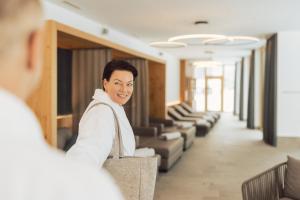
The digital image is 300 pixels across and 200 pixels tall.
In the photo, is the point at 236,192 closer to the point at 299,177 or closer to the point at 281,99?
the point at 299,177

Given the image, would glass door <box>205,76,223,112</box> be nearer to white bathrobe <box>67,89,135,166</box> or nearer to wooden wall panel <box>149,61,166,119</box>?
wooden wall panel <box>149,61,166,119</box>

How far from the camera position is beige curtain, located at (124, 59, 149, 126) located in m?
7.66

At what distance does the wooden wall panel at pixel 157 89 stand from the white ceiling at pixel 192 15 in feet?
3.62

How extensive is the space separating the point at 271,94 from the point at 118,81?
7.39 metres

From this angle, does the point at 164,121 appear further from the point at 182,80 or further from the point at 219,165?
the point at 182,80

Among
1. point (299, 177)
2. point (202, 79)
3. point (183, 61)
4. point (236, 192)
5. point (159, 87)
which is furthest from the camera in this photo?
point (202, 79)

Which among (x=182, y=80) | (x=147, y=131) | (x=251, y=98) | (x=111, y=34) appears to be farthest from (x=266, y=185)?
(x=182, y=80)

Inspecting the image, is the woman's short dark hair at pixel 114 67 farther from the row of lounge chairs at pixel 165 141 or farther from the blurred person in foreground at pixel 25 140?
the row of lounge chairs at pixel 165 141

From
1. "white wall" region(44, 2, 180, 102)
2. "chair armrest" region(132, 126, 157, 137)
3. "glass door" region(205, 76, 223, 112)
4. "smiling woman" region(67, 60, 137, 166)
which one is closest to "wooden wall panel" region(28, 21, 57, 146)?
"white wall" region(44, 2, 180, 102)

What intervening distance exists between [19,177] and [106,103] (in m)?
1.28

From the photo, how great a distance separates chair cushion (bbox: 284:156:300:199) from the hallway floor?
1.56 m

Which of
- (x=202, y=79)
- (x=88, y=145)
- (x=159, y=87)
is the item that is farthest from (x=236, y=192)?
(x=202, y=79)

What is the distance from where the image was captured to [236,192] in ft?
16.3

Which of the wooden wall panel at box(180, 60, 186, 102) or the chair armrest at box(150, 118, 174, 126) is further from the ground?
the wooden wall panel at box(180, 60, 186, 102)
